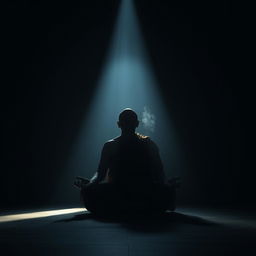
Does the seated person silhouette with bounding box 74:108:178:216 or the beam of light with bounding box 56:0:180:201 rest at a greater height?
the beam of light with bounding box 56:0:180:201

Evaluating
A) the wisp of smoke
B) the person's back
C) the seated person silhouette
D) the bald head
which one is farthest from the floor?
the wisp of smoke

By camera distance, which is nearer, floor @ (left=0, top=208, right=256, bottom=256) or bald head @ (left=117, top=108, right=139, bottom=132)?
floor @ (left=0, top=208, right=256, bottom=256)

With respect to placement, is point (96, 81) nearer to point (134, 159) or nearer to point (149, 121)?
point (149, 121)

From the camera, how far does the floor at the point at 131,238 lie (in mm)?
2226

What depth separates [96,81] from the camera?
7371mm

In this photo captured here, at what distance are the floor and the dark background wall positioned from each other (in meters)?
3.39

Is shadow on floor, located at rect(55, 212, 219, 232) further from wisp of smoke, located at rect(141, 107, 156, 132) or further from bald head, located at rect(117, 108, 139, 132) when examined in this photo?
wisp of smoke, located at rect(141, 107, 156, 132)

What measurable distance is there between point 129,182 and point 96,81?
3.63 meters

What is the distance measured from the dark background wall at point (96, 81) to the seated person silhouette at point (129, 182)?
111 inches

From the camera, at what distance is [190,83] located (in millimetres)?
7266

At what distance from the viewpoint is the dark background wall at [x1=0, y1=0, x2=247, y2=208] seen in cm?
711

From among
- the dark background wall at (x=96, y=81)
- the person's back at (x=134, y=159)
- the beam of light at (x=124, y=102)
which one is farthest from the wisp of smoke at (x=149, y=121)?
the person's back at (x=134, y=159)

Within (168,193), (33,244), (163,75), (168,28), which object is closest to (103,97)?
(163,75)

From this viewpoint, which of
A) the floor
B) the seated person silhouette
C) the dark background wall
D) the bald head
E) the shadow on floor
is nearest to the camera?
the floor
